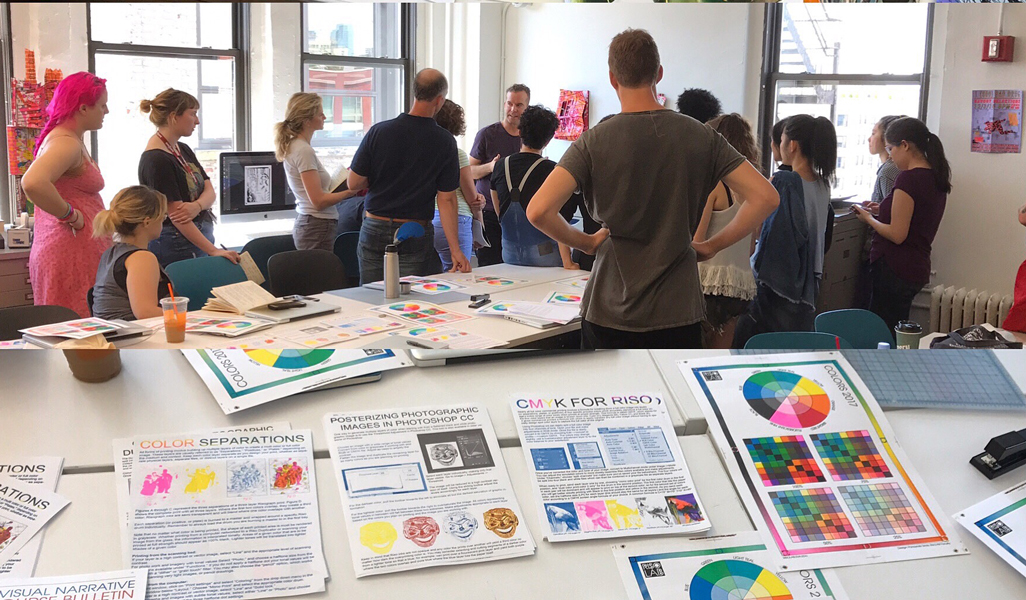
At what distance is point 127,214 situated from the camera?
111 cm

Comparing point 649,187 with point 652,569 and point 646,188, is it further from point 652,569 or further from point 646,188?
point 652,569

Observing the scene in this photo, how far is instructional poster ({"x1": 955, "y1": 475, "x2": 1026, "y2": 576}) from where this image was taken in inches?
45.3

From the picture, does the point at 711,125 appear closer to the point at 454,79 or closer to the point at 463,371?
the point at 454,79

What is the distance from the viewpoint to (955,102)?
1.17 metres

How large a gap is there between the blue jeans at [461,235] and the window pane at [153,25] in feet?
1.25

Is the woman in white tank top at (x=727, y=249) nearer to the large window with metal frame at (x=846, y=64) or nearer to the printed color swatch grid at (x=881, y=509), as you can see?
the large window with metal frame at (x=846, y=64)

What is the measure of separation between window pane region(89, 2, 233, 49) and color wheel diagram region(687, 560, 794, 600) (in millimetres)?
936

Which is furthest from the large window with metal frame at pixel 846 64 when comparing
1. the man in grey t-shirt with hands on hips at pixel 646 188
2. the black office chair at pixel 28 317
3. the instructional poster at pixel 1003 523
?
the black office chair at pixel 28 317

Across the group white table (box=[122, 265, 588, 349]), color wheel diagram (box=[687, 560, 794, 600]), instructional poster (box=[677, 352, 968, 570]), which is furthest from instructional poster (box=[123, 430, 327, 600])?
instructional poster (box=[677, 352, 968, 570])

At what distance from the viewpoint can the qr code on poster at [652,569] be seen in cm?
110

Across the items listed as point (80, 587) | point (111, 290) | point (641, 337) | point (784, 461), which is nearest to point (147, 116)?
point (111, 290)

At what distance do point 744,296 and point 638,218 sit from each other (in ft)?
0.72

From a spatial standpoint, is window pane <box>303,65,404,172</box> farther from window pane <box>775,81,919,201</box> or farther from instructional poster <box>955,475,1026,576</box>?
instructional poster <box>955,475,1026,576</box>

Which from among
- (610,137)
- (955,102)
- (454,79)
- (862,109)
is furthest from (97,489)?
(955,102)
